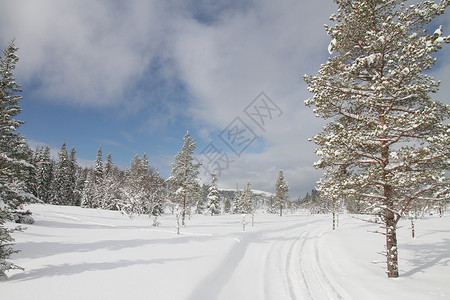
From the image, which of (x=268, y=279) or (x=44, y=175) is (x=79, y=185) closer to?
(x=44, y=175)

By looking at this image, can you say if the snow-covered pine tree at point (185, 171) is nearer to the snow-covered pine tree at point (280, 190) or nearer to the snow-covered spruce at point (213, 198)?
A: the snow-covered spruce at point (213, 198)

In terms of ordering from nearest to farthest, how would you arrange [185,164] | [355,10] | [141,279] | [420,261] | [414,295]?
[141,279] < [414,295] < [355,10] < [420,261] < [185,164]

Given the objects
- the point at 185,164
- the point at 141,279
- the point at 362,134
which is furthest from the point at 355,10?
the point at 185,164

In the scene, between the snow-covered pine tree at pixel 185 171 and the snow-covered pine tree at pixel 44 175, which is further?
the snow-covered pine tree at pixel 44 175

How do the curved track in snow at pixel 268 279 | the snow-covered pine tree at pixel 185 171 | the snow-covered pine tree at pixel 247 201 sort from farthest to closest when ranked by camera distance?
the snow-covered pine tree at pixel 247 201 < the snow-covered pine tree at pixel 185 171 < the curved track in snow at pixel 268 279

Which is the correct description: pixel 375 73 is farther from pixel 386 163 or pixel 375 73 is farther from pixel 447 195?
pixel 447 195

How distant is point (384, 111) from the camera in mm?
A: 8555

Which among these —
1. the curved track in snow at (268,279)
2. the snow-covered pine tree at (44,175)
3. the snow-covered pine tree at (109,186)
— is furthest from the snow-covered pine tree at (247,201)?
the curved track in snow at (268,279)

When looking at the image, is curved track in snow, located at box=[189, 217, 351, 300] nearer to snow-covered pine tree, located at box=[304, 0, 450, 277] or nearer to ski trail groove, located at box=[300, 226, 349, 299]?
ski trail groove, located at box=[300, 226, 349, 299]

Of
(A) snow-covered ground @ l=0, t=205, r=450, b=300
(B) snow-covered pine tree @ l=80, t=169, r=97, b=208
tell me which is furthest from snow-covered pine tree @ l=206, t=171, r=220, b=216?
(A) snow-covered ground @ l=0, t=205, r=450, b=300

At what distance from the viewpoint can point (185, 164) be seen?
102 ft

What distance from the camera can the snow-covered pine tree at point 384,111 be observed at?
707 centimetres

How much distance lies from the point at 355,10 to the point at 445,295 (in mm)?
10000

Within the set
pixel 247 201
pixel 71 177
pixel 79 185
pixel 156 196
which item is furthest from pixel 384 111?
pixel 79 185
